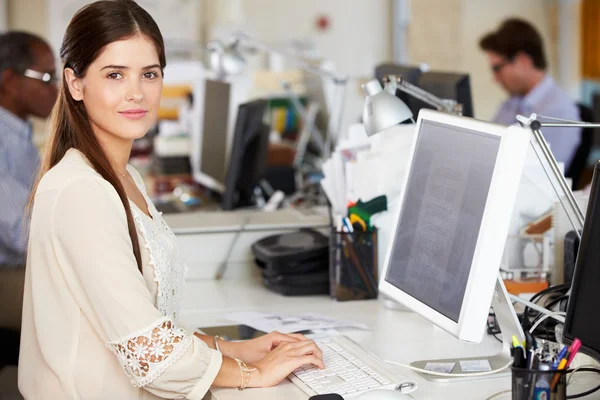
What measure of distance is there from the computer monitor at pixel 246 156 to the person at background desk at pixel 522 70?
1.45 meters

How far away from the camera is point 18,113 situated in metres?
3.36

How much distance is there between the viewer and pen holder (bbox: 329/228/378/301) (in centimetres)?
204

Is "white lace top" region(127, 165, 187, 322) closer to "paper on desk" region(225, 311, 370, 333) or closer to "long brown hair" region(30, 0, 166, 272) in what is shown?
"long brown hair" region(30, 0, 166, 272)

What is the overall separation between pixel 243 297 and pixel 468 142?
950 mm

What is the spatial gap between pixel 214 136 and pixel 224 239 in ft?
3.67

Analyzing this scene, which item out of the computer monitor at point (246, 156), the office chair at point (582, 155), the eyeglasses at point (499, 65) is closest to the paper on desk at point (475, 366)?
the computer monitor at point (246, 156)

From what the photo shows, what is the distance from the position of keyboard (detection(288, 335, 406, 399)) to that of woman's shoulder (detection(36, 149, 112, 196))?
1.54 ft

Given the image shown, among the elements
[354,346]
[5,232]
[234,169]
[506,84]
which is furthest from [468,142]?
[506,84]

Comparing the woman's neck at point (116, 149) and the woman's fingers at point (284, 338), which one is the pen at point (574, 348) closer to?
the woman's fingers at point (284, 338)

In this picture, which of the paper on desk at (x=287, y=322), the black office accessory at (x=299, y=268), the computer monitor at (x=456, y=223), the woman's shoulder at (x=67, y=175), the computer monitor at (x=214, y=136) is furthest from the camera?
the computer monitor at (x=214, y=136)

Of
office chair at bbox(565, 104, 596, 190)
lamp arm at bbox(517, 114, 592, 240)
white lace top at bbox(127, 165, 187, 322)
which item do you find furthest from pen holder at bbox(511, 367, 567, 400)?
office chair at bbox(565, 104, 596, 190)

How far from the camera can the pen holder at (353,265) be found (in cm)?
204

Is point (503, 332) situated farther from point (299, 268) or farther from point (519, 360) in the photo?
point (299, 268)

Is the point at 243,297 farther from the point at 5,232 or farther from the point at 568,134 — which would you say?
the point at 568,134
